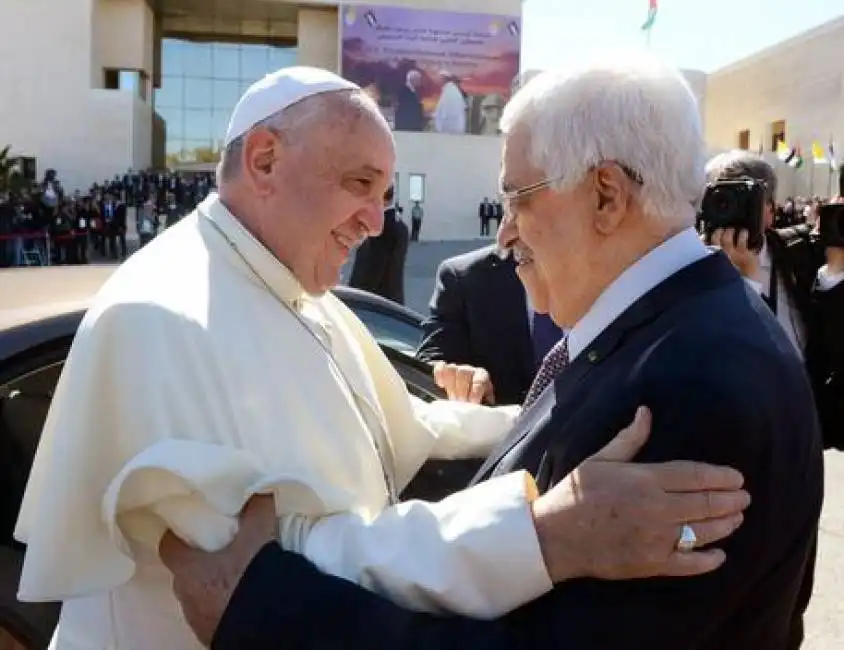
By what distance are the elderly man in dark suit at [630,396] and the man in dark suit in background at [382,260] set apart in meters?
5.19

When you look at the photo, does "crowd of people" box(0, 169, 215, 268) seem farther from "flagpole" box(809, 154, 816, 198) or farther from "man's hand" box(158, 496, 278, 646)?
"flagpole" box(809, 154, 816, 198)

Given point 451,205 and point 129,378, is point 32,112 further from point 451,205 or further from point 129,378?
point 129,378

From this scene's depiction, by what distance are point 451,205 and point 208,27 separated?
49.1 ft

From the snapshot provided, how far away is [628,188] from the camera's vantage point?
4.49ft

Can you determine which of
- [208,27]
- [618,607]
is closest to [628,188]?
[618,607]

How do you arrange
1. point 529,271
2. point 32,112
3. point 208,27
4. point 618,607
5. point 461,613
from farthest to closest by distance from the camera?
point 208,27, point 32,112, point 529,271, point 461,613, point 618,607

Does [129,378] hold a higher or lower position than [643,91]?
lower

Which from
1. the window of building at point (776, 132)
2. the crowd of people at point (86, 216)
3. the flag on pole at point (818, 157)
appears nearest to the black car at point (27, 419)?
the crowd of people at point (86, 216)

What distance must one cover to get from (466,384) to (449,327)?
92cm

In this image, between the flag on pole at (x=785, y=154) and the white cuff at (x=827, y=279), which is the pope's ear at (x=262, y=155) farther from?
the flag on pole at (x=785, y=154)

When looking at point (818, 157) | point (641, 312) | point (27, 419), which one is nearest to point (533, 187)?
point (641, 312)

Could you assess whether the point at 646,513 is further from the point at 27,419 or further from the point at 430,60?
the point at 430,60

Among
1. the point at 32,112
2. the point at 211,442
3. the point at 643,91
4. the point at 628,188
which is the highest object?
the point at 32,112

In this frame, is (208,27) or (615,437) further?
(208,27)
